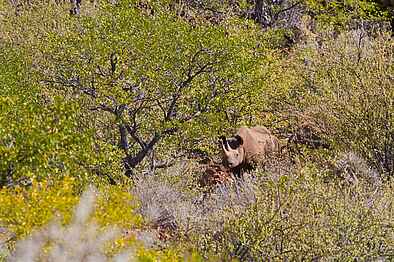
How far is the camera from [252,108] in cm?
1511

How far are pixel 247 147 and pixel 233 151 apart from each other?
632mm

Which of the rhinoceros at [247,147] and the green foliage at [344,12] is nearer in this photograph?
the rhinoceros at [247,147]

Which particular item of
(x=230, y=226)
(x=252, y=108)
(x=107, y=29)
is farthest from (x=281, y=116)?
(x=230, y=226)

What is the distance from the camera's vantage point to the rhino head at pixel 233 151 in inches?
556

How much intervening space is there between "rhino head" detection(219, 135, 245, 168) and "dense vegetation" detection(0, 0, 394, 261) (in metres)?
0.27

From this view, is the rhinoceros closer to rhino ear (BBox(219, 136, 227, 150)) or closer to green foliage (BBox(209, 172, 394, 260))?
rhino ear (BBox(219, 136, 227, 150))

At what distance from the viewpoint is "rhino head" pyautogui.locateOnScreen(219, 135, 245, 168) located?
14.1m

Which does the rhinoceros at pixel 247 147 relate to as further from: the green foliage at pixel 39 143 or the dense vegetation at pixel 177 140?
the green foliage at pixel 39 143

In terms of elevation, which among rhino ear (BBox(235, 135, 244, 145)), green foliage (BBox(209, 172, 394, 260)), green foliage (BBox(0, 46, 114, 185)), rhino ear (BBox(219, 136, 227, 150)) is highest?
green foliage (BBox(0, 46, 114, 185))

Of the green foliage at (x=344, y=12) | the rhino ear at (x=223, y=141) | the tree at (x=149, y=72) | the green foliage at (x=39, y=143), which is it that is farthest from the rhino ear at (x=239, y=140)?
the green foliage at (x=344, y=12)

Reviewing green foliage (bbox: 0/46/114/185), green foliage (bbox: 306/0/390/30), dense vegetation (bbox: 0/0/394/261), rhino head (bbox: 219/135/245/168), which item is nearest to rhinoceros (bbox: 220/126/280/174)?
rhino head (bbox: 219/135/245/168)

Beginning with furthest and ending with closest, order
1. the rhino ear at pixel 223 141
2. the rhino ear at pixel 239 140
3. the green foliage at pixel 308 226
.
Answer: the rhino ear at pixel 239 140, the rhino ear at pixel 223 141, the green foliage at pixel 308 226

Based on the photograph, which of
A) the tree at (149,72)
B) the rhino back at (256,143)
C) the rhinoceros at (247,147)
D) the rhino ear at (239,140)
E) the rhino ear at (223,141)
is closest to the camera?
the tree at (149,72)

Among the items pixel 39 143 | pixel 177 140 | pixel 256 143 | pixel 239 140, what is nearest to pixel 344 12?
pixel 256 143
